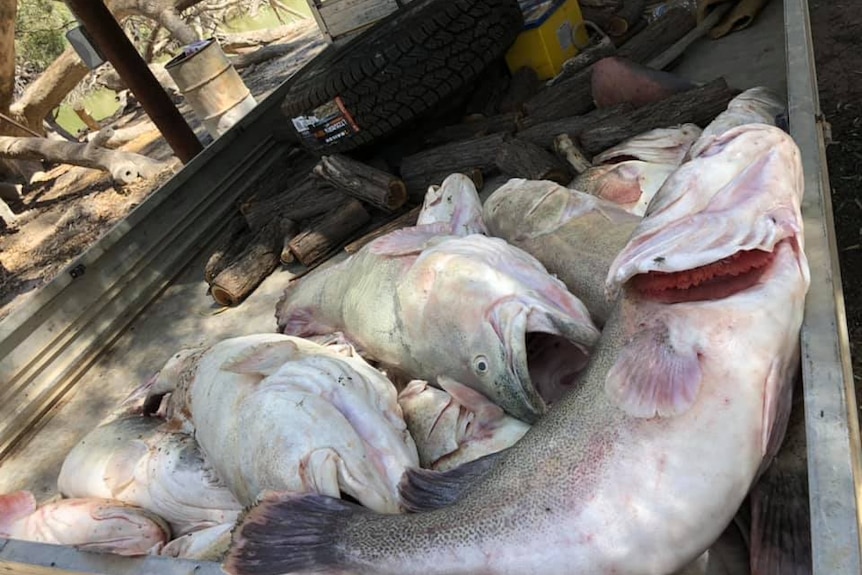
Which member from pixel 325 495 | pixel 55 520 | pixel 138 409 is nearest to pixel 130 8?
pixel 138 409

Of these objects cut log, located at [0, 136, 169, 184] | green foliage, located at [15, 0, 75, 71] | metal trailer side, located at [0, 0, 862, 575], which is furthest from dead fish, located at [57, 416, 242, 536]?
green foliage, located at [15, 0, 75, 71]

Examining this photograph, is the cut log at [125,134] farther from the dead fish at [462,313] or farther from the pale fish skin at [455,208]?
the dead fish at [462,313]

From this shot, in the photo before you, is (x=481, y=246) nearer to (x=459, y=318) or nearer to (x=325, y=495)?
(x=459, y=318)

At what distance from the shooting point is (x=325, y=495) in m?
1.92

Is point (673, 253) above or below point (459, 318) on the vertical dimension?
above

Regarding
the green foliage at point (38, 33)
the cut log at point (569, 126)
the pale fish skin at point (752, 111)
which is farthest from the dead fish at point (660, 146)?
the green foliage at point (38, 33)

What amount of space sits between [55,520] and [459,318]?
1.84m

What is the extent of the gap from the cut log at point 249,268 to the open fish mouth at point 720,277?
3387 mm

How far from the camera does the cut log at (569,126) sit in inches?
164

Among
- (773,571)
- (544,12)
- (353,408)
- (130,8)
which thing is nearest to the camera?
Answer: (773,571)

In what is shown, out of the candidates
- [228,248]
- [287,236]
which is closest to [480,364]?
[287,236]

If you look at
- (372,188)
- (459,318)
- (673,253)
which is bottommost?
(372,188)

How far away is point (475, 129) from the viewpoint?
195 inches

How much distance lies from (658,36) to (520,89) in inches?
44.2
